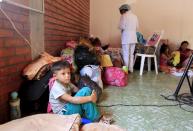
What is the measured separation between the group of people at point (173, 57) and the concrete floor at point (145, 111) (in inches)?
86.1

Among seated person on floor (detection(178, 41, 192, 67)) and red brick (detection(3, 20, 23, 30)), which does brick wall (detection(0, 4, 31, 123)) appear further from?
seated person on floor (detection(178, 41, 192, 67))

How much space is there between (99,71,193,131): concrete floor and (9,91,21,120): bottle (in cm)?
103

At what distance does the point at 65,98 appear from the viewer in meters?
2.09

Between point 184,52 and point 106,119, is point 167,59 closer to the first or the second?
point 184,52

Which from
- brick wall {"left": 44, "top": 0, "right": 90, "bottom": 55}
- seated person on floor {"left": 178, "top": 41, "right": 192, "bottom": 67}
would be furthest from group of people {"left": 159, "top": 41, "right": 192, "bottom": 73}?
brick wall {"left": 44, "top": 0, "right": 90, "bottom": 55}

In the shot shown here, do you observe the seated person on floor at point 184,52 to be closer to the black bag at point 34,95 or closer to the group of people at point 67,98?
the group of people at point 67,98

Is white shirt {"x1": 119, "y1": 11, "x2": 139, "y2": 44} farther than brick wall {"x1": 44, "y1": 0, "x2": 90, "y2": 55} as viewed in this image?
Yes

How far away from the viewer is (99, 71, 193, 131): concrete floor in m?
2.29

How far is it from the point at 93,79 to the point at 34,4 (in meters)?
1.45

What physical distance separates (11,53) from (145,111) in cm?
170

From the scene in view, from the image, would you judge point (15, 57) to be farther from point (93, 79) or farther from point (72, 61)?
point (93, 79)

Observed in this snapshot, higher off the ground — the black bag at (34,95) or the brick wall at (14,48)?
the brick wall at (14,48)

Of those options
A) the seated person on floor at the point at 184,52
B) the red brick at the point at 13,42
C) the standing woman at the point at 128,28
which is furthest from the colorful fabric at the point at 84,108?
the seated person on floor at the point at 184,52

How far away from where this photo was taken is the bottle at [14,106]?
2078 mm
